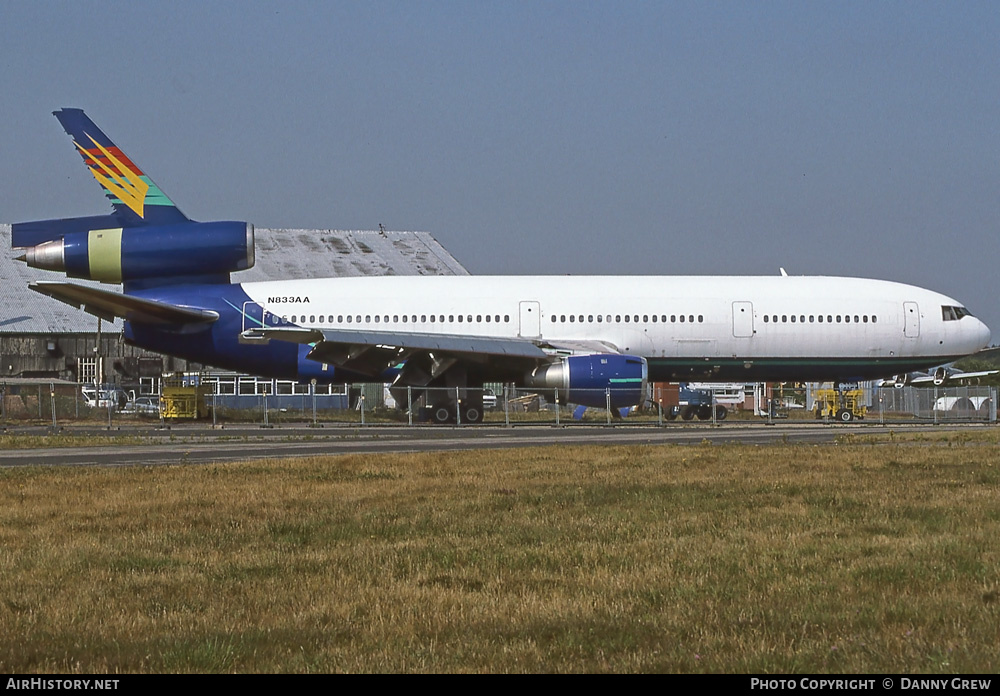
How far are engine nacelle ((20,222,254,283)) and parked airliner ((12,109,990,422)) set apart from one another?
43 millimetres

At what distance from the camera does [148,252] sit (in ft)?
112

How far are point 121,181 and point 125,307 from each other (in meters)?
4.06

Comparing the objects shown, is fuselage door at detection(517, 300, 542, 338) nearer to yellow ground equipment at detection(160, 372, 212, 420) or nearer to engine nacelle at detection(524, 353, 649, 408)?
engine nacelle at detection(524, 353, 649, 408)

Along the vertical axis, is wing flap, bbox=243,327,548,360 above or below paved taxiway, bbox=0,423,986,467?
above

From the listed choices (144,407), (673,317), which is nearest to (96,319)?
(144,407)

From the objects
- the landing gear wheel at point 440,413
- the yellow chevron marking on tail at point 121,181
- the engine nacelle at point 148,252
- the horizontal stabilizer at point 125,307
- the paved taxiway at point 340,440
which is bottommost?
the paved taxiway at point 340,440

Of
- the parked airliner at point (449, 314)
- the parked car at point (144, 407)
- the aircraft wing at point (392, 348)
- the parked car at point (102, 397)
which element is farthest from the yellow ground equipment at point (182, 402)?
the aircraft wing at point (392, 348)

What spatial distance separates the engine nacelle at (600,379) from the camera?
A: 32.0 m

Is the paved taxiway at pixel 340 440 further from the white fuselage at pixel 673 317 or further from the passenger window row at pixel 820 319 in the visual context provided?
the passenger window row at pixel 820 319

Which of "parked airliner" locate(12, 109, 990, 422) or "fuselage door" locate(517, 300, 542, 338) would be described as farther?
"fuselage door" locate(517, 300, 542, 338)

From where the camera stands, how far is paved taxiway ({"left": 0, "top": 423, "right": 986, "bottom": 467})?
1984 cm

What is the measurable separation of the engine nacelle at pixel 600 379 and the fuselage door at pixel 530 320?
236cm

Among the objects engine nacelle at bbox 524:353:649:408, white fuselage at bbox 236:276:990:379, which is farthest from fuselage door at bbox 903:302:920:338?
engine nacelle at bbox 524:353:649:408

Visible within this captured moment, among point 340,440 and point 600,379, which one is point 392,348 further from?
point 340,440
